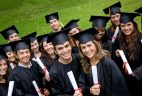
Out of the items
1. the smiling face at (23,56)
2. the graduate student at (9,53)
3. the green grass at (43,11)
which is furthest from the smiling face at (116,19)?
the green grass at (43,11)

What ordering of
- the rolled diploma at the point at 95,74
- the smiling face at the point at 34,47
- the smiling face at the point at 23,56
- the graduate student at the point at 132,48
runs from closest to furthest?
the rolled diploma at the point at 95,74 → the graduate student at the point at 132,48 → the smiling face at the point at 23,56 → the smiling face at the point at 34,47

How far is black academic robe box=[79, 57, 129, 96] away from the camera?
591 cm

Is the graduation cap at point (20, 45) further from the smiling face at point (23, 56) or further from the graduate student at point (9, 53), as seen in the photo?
the graduate student at point (9, 53)

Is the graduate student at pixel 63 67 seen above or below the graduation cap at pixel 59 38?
below

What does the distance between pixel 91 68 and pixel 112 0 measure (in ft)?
56.9

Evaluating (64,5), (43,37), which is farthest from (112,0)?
(43,37)

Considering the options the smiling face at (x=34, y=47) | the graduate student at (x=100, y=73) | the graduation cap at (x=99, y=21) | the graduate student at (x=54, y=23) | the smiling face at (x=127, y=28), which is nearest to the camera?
the graduate student at (x=100, y=73)

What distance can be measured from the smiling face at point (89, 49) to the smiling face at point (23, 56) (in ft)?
4.76

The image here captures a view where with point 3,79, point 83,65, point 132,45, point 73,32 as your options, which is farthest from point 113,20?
point 3,79

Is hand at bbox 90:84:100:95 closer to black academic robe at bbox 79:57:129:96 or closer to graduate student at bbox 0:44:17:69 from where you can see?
black academic robe at bbox 79:57:129:96

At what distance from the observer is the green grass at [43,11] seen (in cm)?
2043

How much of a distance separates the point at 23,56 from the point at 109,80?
2.02m

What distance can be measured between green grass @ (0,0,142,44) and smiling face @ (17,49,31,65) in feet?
29.8

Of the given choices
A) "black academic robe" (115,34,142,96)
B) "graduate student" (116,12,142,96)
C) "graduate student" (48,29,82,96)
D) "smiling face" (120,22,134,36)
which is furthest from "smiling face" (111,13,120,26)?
"graduate student" (48,29,82,96)
